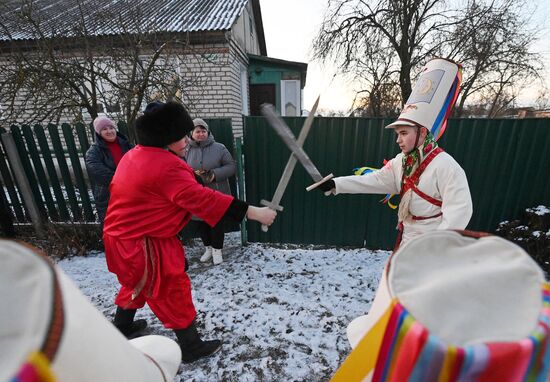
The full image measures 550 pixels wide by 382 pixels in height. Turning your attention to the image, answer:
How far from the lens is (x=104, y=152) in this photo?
3.29 meters

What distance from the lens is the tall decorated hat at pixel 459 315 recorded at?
46 centimetres

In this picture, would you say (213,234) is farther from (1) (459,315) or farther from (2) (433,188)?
(1) (459,315)

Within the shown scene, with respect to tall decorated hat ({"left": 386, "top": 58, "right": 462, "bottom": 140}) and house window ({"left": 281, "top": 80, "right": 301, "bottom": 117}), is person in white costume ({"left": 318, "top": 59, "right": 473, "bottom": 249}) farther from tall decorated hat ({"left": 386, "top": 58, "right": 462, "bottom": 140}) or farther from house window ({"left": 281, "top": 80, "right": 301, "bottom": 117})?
house window ({"left": 281, "top": 80, "right": 301, "bottom": 117})

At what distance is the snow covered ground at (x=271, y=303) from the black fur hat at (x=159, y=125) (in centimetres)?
185

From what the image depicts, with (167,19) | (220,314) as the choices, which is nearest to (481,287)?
(220,314)

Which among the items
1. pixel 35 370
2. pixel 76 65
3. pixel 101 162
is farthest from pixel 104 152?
pixel 35 370

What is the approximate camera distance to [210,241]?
385 centimetres

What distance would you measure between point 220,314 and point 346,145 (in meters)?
2.63

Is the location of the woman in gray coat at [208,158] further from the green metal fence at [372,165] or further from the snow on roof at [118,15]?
the snow on roof at [118,15]

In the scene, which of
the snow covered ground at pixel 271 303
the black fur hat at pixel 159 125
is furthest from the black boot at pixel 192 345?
the black fur hat at pixel 159 125

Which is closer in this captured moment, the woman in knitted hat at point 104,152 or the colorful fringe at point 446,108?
the colorful fringe at point 446,108

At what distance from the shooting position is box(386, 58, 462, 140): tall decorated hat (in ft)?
6.40

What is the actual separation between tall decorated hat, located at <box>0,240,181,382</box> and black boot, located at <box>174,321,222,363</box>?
1798mm

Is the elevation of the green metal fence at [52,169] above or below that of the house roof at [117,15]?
below
